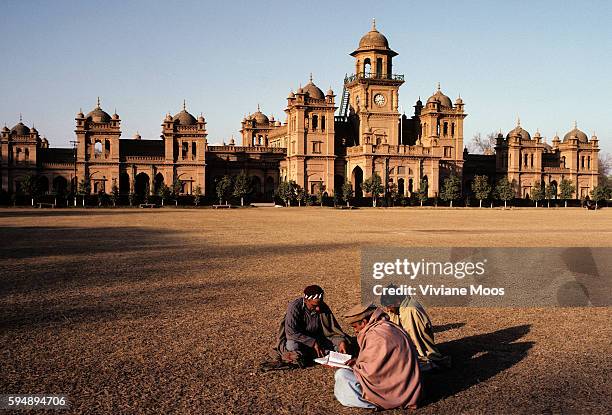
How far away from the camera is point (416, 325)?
820cm

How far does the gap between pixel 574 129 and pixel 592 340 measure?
91512mm

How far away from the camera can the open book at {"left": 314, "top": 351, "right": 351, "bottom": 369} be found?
25.4 feet

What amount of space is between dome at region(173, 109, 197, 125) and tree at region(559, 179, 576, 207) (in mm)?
45463

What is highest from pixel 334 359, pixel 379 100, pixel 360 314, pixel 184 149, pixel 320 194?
pixel 379 100

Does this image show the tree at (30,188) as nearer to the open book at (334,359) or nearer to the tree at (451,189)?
the tree at (451,189)

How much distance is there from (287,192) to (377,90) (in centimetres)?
1747

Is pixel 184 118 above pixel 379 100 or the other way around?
the other way around

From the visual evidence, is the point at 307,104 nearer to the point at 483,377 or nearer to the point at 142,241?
the point at 142,241

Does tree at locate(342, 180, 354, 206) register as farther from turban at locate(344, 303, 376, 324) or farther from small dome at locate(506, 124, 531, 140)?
turban at locate(344, 303, 376, 324)

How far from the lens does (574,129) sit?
306 feet

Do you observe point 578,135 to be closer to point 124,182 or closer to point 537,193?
point 537,193

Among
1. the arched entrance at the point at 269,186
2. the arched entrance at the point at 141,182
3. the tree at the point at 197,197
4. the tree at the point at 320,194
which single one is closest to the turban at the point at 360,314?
the tree at the point at 197,197

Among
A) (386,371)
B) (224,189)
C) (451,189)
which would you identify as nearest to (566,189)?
(451,189)

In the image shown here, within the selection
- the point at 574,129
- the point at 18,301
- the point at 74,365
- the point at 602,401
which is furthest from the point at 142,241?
the point at 574,129
